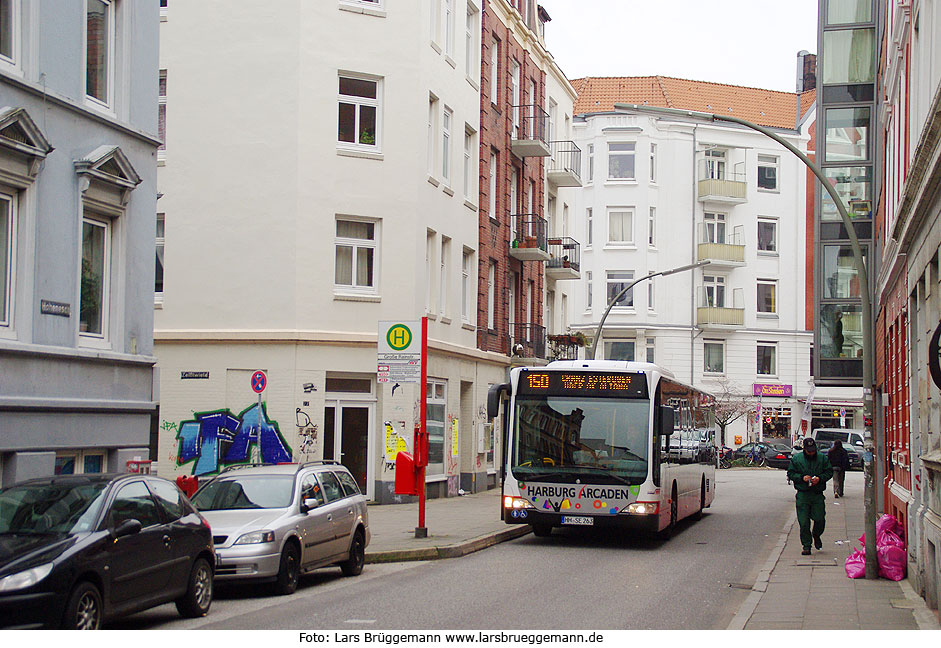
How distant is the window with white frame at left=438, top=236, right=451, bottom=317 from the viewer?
31906 millimetres

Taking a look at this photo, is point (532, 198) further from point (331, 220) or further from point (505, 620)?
point (505, 620)

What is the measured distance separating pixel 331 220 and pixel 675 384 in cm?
972

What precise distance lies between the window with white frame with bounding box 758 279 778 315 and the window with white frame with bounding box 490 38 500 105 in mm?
33105

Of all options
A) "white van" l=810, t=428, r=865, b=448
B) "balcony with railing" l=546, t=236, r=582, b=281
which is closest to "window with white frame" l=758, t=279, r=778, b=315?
"white van" l=810, t=428, r=865, b=448

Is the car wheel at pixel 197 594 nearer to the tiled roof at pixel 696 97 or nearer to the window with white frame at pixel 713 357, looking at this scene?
the window with white frame at pixel 713 357

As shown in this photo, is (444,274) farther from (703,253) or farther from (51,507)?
(703,253)

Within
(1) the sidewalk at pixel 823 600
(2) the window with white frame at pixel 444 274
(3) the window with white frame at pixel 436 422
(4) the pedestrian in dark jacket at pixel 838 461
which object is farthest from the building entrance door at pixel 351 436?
(4) the pedestrian in dark jacket at pixel 838 461

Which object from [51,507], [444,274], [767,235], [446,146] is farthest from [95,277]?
[767,235]

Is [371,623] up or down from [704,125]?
down

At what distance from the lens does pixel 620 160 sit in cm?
6600

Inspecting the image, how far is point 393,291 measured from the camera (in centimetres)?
2889

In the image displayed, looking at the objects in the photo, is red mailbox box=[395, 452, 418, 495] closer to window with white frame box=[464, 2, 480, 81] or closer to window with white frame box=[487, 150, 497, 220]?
window with white frame box=[464, 2, 480, 81]

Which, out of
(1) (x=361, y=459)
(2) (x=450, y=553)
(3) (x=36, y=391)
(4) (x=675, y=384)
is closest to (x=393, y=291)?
(1) (x=361, y=459)

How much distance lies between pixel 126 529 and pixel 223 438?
1741 centimetres
